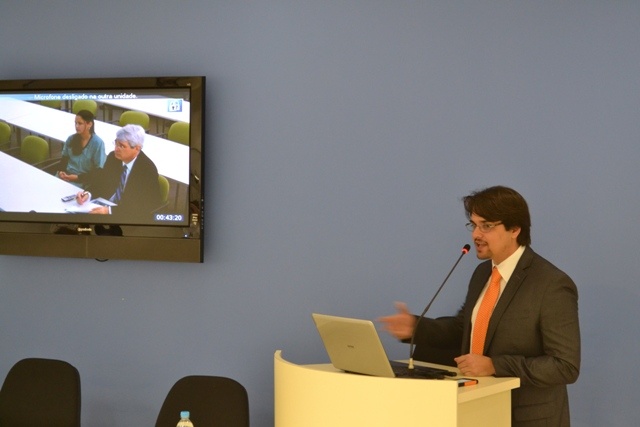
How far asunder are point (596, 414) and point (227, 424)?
1.72 meters

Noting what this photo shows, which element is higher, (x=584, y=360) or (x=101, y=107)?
(x=101, y=107)

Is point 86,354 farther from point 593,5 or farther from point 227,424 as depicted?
point 593,5

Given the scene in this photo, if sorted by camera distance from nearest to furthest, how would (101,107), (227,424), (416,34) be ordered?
1. (227,424)
2. (416,34)
3. (101,107)

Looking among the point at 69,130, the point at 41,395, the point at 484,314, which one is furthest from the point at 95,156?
the point at 484,314

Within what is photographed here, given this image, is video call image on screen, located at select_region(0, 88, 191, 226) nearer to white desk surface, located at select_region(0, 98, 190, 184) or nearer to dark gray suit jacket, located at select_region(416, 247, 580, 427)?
white desk surface, located at select_region(0, 98, 190, 184)

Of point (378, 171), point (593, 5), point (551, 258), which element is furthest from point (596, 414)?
point (593, 5)

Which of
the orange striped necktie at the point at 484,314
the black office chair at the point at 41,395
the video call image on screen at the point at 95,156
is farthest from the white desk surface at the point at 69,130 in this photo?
the orange striped necktie at the point at 484,314

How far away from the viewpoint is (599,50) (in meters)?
4.05

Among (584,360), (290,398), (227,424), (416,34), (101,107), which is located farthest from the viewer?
(101,107)

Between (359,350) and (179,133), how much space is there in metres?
2.14

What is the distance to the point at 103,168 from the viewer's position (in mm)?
4629

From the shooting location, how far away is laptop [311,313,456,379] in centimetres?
264

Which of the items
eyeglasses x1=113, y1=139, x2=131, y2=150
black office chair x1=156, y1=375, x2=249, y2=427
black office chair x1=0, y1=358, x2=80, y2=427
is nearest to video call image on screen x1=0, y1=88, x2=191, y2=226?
eyeglasses x1=113, y1=139, x2=131, y2=150

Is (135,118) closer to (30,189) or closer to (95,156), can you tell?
(95,156)
